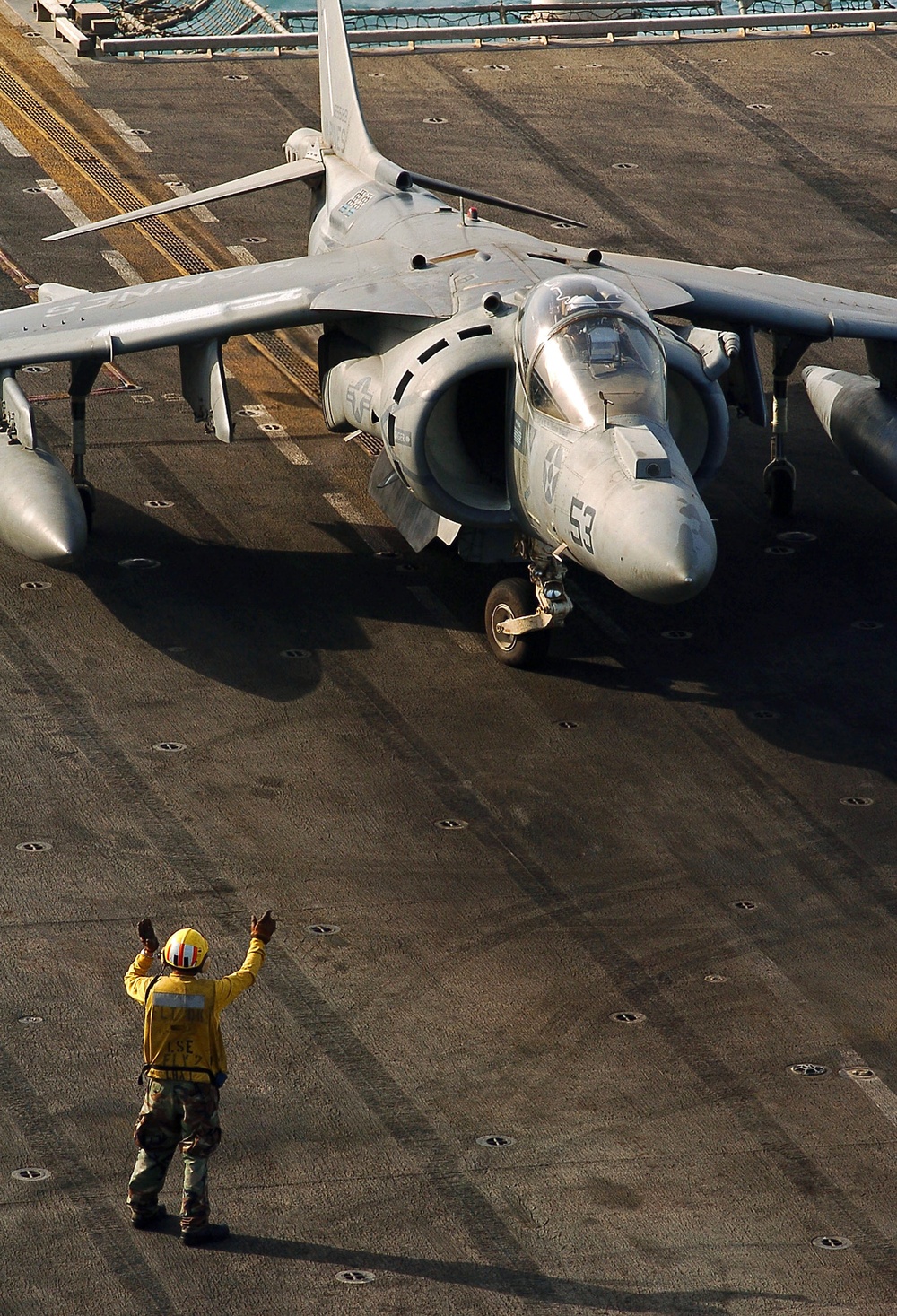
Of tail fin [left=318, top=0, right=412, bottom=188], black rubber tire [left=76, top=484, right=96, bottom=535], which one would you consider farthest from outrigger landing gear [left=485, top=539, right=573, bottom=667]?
tail fin [left=318, top=0, right=412, bottom=188]

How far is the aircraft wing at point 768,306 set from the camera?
2166 centimetres

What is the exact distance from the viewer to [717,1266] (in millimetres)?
12195

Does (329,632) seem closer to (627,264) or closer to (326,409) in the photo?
(326,409)

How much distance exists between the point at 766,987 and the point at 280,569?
26.1ft

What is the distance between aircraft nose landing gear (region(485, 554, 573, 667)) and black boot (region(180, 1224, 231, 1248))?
7.95 meters

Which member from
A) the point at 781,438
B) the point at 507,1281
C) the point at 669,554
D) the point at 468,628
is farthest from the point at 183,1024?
the point at 781,438

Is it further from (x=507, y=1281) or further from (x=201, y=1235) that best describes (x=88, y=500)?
(x=507, y=1281)

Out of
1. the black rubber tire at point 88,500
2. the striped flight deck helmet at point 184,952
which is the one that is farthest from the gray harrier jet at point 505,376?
the striped flight deck helmet at point 184,952

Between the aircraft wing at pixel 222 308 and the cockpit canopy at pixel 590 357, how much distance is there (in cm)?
176

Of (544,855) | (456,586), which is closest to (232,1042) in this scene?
(544,855)

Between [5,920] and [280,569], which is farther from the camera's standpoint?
[280,569]

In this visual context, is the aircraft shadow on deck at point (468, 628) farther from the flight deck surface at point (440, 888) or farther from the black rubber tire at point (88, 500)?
the black rubber tire at point (88, 500)

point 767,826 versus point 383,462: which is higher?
point 383,462

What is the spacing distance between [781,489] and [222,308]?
6.41 meters
